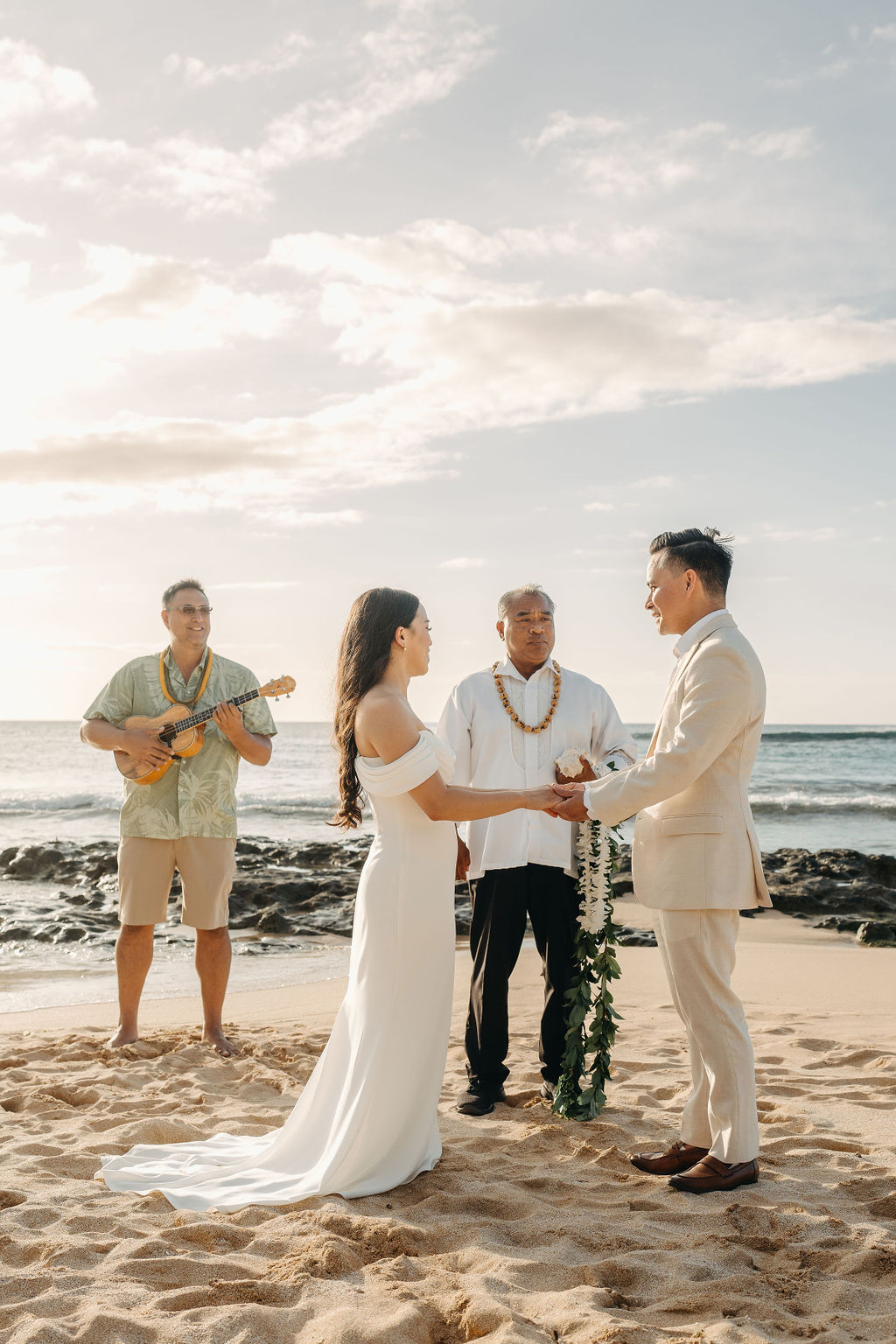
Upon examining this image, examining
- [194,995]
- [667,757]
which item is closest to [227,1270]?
[667,757]

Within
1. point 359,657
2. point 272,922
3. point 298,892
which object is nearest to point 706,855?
point 359,657

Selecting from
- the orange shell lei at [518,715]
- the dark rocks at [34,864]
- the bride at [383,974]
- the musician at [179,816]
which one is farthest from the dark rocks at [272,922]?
the bride at [383,974]

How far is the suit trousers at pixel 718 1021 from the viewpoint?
3.76 m

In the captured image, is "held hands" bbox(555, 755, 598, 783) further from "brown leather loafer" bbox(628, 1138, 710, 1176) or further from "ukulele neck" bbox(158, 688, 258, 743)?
"ukulele neck" bbox(158, 688, 258, 743)

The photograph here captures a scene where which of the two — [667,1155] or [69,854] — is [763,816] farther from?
[667,1155]

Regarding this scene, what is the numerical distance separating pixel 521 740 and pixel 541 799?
109 centimetres

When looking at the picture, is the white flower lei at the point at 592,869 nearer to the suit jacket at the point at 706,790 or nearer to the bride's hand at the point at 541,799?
the bride's hand at the point at 541,799

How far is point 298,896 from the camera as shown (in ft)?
41.0

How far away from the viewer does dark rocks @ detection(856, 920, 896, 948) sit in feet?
34.0

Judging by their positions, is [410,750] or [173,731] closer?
[410,750]

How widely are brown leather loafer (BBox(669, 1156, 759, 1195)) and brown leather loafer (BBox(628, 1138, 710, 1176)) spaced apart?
15cm

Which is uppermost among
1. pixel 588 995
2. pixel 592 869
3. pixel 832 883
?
pixel 592 869

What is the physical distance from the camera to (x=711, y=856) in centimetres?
379

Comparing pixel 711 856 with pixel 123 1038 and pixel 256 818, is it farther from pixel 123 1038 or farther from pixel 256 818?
pixel 256 818
